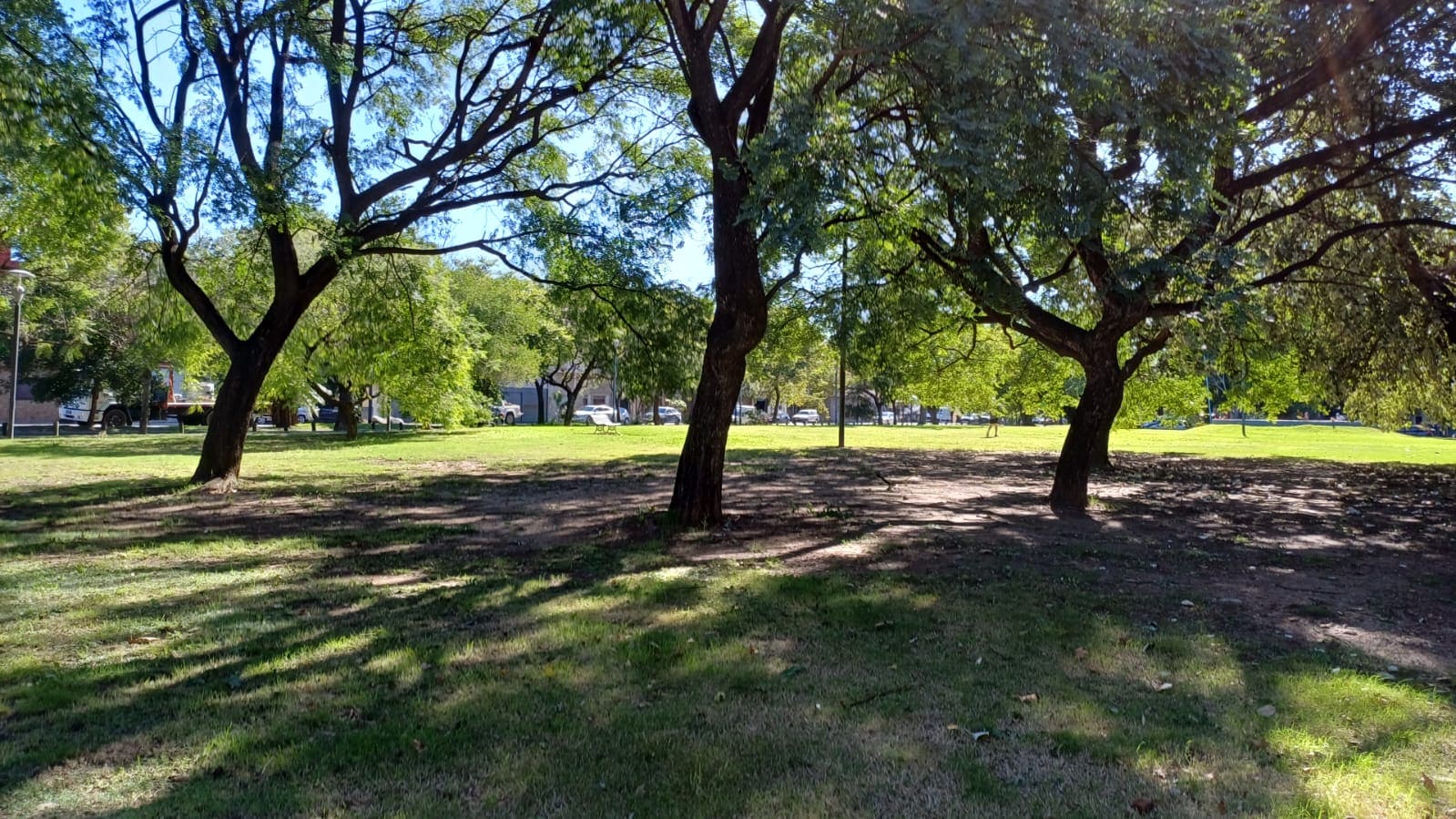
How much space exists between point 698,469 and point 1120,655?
5595mm

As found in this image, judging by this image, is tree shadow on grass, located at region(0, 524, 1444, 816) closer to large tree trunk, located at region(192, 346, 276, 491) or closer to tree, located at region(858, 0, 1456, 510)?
tree, located at region(858, 0, 1456, 510)

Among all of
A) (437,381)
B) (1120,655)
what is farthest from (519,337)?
(1120,655)

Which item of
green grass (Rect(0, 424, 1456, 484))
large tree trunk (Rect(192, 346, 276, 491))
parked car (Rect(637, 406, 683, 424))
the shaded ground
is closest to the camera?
the shaded ground

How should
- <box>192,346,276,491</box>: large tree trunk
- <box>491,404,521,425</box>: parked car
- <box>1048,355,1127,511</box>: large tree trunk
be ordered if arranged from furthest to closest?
<box>491,404,521,425</box>: parked car, <box>192,346,276,491</box>: large tree trunk, <box>1048,355,1127,511</box>: large tree trunk

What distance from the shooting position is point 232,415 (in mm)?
13195

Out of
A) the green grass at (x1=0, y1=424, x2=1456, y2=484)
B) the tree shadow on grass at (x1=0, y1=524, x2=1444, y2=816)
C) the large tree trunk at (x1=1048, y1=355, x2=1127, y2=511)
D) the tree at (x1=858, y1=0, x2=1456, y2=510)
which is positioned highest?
the tree at (x1=858, y1=0, x2=1456, y2=510)

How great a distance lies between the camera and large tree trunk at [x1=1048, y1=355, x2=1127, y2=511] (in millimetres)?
11859

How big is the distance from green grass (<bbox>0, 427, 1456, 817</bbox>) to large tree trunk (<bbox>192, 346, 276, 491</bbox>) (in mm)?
5646

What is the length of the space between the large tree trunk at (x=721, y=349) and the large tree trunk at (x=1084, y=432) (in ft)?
17.5

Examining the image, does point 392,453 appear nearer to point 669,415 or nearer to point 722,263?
point 722,263

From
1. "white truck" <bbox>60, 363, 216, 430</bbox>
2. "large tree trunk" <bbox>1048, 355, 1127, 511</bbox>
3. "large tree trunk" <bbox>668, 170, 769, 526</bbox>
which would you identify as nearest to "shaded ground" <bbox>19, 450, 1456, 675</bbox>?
"large tree trunk" <bbox>1048, 355, 1127, 511</bbox>

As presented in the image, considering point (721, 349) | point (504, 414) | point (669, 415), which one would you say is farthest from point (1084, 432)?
point (669, 415)

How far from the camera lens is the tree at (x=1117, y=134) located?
6328mm

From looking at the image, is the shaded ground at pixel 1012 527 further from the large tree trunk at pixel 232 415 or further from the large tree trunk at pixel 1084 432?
the large tree trunk at pixel 232 415
